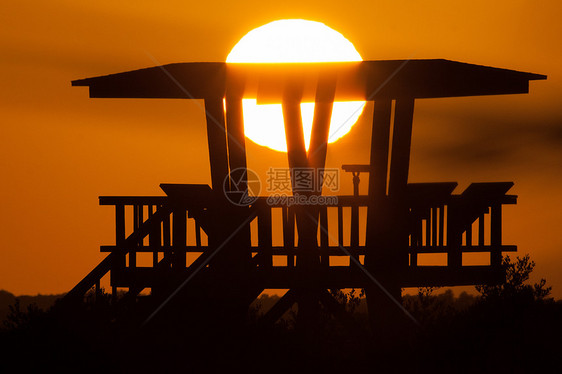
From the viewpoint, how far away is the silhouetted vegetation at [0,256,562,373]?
1073cm

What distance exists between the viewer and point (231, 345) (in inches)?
442

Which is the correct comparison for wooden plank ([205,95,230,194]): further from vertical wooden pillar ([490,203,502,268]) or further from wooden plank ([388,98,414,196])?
vertical wooden pillar ([490,203,502,268])

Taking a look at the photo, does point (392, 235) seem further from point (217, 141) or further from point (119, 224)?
point (119, 224)

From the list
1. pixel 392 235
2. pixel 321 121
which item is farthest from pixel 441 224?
pixel 321 121

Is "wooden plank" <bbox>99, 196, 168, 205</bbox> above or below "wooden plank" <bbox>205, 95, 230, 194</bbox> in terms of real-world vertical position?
below

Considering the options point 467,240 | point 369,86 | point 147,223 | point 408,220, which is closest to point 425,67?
point 369,86

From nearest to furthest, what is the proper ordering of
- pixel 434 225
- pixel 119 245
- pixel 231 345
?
pixel 231 345 < pixel 119 245 < pixel 434 225

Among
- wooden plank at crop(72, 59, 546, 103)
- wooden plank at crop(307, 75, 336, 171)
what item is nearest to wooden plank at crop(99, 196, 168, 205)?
wooden plank at crop(72, 59, 546, 103)

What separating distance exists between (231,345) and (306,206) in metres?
2.45

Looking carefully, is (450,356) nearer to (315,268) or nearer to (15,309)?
(315,268)

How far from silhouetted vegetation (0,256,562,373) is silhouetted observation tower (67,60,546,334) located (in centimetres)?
50

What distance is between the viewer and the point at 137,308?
12.1 metres

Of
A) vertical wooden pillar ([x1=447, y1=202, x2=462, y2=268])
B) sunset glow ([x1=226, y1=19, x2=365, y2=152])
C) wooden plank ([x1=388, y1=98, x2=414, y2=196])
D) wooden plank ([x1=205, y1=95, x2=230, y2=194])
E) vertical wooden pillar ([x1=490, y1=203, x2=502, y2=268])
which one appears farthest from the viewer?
sunset glow ([x1=226, y1=19, x2=365, y2=152])

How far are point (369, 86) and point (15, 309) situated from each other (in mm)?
6143
